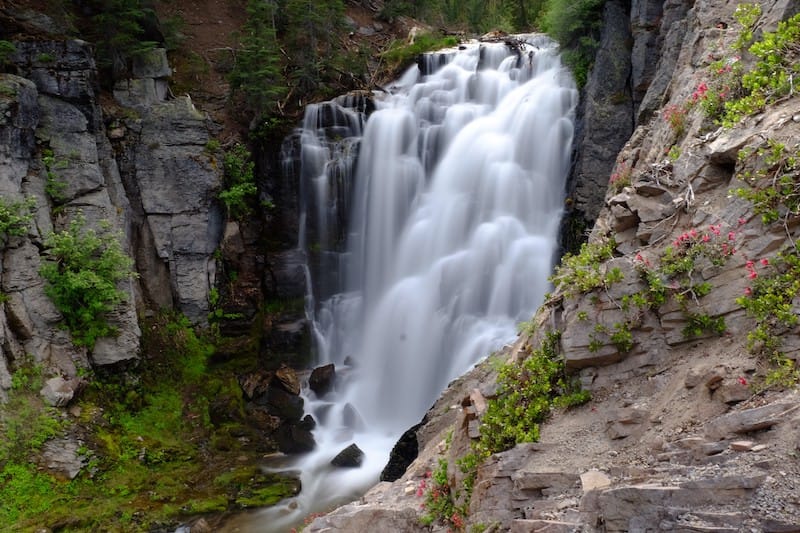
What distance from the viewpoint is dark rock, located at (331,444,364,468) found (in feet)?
42.5

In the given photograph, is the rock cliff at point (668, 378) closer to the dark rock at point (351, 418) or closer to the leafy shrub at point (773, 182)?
the leafy shrub at point (773, 182)

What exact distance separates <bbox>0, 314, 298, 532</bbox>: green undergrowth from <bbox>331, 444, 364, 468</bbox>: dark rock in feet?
4.03

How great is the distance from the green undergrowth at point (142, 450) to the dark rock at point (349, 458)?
4.03 ft

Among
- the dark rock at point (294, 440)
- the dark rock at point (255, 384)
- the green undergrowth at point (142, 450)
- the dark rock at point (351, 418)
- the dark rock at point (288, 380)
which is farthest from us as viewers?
the dark rock at point (255, 384)

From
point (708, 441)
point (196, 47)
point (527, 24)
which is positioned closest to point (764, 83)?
point (708, 441)

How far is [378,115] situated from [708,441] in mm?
16272

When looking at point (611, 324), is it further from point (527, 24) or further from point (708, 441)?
point (527, 24)

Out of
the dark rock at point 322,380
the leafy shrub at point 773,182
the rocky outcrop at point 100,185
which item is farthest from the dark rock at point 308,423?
the leafy shrub at point 773,182

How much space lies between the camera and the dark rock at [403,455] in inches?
426

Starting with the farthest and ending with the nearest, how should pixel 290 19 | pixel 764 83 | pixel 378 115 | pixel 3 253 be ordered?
pixel 290 19 < pixel 378 115 < pixel 3 253 < pixel 764 83

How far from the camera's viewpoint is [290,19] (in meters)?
21.1

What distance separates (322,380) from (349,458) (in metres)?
3.16

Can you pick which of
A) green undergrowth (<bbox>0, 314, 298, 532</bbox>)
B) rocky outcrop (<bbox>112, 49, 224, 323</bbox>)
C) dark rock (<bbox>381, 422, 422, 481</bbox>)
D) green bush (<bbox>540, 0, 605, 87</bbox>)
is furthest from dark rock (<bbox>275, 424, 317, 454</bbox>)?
green bush (<bbox>540, 0, 605, 87</bbox>)

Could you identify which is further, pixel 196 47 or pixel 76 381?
pixel 196 47
